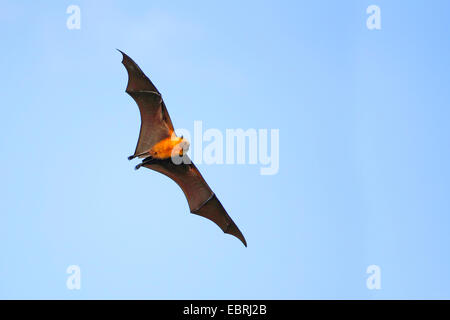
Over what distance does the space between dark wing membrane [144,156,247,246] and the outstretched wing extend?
122 centimetres

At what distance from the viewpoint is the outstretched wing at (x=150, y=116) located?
823 inches

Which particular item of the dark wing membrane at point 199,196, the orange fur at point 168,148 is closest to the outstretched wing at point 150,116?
the orange fur at point 168,148

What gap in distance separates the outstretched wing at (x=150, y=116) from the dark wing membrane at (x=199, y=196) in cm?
122

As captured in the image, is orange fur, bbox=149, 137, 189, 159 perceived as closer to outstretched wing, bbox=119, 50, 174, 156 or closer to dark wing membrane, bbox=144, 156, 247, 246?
outstretched wing, bbox=119, 50, 174, 156

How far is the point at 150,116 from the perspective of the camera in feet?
68.9

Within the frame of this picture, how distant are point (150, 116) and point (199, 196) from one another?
3554mm

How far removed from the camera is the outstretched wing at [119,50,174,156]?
20906mm

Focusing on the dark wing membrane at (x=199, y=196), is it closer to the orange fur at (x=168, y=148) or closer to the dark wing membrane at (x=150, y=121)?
the orange fur at (x=168, y=148)

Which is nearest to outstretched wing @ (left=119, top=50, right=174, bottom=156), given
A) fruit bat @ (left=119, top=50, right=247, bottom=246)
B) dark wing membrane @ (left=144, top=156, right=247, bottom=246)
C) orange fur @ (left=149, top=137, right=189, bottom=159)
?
fruit bat @ (left=119, top=50, right=247, bottom=246)

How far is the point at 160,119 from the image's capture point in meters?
20.9

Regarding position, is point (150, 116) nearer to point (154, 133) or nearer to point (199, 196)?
point (154, 133)
